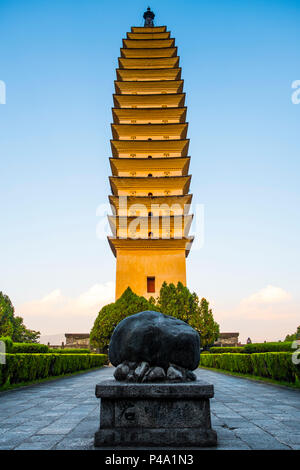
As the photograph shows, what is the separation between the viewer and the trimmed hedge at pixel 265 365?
7.56 m

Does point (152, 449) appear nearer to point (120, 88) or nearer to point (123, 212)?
point (123, 212)

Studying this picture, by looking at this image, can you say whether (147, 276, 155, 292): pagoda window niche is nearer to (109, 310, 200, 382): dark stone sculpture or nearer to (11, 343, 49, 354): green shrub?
(11, 343, 49, 354): green shrub

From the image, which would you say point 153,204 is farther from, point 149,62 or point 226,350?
point 149,62

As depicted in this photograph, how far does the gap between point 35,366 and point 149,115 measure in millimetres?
22966

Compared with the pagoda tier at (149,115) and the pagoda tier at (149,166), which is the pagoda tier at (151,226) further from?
the pagoda tier at (149,115)

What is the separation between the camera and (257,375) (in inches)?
386

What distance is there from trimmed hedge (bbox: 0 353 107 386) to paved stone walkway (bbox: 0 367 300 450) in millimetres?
996

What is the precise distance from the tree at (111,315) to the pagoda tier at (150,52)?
2276cm

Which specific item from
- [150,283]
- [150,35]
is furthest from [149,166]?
[150,35]

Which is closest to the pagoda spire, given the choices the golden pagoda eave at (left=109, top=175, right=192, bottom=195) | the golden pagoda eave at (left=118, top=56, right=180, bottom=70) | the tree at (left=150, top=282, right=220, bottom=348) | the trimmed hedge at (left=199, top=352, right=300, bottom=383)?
the golden pagoda eave at (left=118, top=56, right=180, bottom=70)

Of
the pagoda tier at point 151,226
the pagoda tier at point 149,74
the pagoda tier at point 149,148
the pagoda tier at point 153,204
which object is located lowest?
the pagoda tier at point 151,226

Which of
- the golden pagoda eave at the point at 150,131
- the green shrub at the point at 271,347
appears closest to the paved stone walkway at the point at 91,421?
the green shrub at the point at 271,347

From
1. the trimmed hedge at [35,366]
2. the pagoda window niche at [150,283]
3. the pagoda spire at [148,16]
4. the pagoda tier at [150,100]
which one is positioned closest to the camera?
the trimmed hedge at [35,366]

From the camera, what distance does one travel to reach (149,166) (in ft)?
83.7
